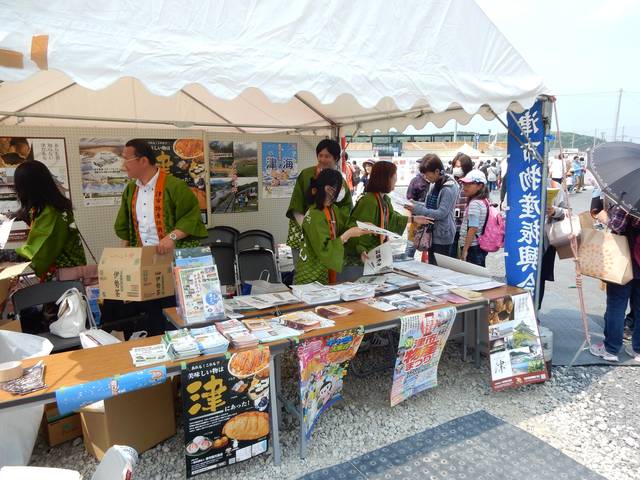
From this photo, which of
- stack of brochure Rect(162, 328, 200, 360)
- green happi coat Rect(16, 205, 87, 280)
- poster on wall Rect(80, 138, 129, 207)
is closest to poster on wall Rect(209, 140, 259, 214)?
poster on wall Rect(80, 138, 129, 207)

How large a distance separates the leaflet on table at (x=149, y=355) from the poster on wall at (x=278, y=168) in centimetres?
348

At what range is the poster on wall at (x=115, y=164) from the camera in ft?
14.4

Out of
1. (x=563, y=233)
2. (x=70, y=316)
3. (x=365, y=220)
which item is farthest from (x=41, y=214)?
(x=563, y=233)

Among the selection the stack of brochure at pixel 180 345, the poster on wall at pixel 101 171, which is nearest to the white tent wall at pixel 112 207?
the poster on wall at pixel 101 171

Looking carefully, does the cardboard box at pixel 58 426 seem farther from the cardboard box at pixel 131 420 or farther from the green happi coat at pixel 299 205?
the green happi coat at pixel 299 205

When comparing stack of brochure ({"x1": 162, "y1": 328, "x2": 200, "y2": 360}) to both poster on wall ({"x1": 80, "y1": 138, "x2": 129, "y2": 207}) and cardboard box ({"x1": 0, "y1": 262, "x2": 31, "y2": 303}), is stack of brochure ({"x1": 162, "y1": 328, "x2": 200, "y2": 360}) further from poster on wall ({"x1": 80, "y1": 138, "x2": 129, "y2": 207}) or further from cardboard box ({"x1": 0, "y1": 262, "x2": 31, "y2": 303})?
poster on wall ({"x1": 80, "y1": 138, "x2": 129, "y2": 207})

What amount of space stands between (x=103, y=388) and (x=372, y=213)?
232 cm

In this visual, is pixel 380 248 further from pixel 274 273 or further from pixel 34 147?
pixel 34 147

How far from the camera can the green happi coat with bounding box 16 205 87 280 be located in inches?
117

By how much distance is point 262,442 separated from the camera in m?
2.20

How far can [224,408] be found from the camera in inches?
80.6

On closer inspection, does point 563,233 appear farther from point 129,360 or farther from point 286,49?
point 129,360

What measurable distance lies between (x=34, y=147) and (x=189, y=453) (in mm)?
3547

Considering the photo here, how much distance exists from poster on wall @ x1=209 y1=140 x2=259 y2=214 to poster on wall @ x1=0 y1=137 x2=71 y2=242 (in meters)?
1.53
